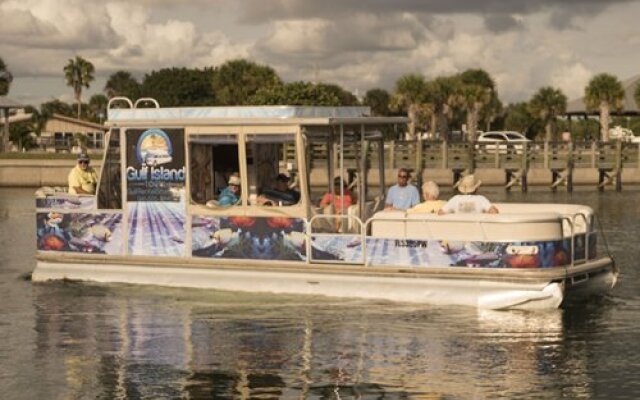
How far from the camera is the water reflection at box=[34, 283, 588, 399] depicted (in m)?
13.5

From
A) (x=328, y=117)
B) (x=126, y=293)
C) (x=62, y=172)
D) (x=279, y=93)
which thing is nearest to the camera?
(x=328, y=117)

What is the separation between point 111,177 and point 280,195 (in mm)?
2980

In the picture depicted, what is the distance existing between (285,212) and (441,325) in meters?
3.17

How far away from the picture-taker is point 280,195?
18922 mm

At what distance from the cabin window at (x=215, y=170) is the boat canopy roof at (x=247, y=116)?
0.29 metres

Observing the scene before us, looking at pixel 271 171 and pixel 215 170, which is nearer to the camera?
pixel 215 170

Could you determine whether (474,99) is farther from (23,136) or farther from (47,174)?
(47,174)

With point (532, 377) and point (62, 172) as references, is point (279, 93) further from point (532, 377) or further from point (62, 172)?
point (532, 377)

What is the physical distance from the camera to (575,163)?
60.6 m

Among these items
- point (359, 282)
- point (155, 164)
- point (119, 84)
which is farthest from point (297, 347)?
point (119, 84)

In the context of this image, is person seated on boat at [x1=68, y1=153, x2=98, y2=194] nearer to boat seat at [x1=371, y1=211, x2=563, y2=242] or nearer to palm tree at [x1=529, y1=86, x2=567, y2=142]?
boat seat at [x1=371, y1=211, x2=563, y2=242]

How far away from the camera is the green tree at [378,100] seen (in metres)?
145

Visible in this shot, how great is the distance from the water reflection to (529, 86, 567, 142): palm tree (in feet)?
266

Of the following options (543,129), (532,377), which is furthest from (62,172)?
(543,129)
